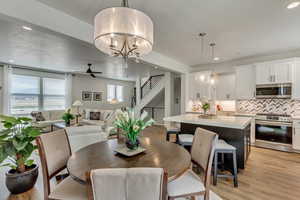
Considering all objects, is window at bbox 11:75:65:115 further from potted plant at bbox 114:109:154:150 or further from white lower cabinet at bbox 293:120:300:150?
white lower cabinet at bbox 293:120:300:150

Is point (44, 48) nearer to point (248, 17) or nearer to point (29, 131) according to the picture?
point (29, 131)

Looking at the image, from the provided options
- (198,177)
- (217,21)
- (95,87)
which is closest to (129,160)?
(198,177)

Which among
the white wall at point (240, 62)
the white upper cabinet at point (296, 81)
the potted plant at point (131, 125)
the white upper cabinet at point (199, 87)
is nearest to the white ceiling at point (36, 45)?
the potted plant at point (131, 125)

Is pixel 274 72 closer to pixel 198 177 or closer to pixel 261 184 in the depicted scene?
pixel 261 184

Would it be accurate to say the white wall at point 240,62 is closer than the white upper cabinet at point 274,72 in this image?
No

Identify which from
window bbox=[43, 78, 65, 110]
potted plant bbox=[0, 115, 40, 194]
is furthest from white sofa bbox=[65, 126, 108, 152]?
window bbox=[43, 78, 65, 110]

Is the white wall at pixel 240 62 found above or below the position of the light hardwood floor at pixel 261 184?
above

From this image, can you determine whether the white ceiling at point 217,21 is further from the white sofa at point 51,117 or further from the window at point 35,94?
the window at point 35,94

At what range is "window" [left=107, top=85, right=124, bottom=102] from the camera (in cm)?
932

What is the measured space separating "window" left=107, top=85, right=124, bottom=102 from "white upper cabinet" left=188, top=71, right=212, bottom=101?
5517 mm

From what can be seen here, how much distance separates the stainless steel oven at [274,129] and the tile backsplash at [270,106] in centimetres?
52

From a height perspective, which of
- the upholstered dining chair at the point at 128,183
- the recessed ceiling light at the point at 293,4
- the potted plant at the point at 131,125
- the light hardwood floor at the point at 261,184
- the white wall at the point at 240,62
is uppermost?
the recessed ceiling light at the point at 293,4

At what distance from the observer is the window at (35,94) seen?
228 inches

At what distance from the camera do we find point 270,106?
4.39m
